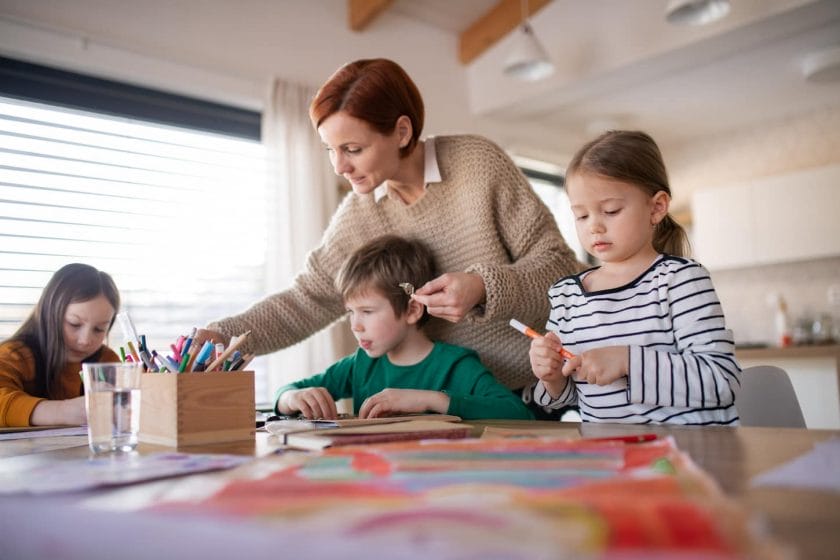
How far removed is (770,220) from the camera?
4453 mm

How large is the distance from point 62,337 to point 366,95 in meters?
1.07

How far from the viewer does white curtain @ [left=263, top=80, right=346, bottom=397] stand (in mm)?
3402

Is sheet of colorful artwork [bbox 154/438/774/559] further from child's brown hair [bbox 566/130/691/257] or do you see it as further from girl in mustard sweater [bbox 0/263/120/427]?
girl in mustard sweater [bbox 0/263/120/427]

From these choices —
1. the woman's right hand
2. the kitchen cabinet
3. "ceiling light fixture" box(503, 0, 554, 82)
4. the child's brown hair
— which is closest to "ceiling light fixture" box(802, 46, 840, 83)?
the kitchen cabinet

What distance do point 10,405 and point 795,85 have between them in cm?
432

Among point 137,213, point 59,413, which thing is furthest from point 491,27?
point 59,413

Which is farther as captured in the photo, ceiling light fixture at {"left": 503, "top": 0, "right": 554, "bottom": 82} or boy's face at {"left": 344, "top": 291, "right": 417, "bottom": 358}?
ceiling light fixture at {"left": 503, "top": 0, "right": 554, "bottom": 82}

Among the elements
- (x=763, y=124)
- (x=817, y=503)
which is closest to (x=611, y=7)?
(x=763, y=124)

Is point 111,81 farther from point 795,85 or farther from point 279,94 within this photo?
point 795,85

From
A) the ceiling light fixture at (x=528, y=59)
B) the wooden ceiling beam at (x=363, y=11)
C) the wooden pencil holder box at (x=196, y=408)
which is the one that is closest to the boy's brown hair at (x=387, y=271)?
the wooden pencil holder box at (x=196, y=408)

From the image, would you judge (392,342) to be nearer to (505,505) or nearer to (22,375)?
(22,375)

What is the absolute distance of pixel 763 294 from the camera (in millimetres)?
4715

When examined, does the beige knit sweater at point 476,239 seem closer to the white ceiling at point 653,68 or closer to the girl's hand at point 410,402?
the girl's hand at point 410,402

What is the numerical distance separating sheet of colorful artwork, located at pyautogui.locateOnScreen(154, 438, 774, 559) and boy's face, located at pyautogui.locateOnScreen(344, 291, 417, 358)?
0.86m
